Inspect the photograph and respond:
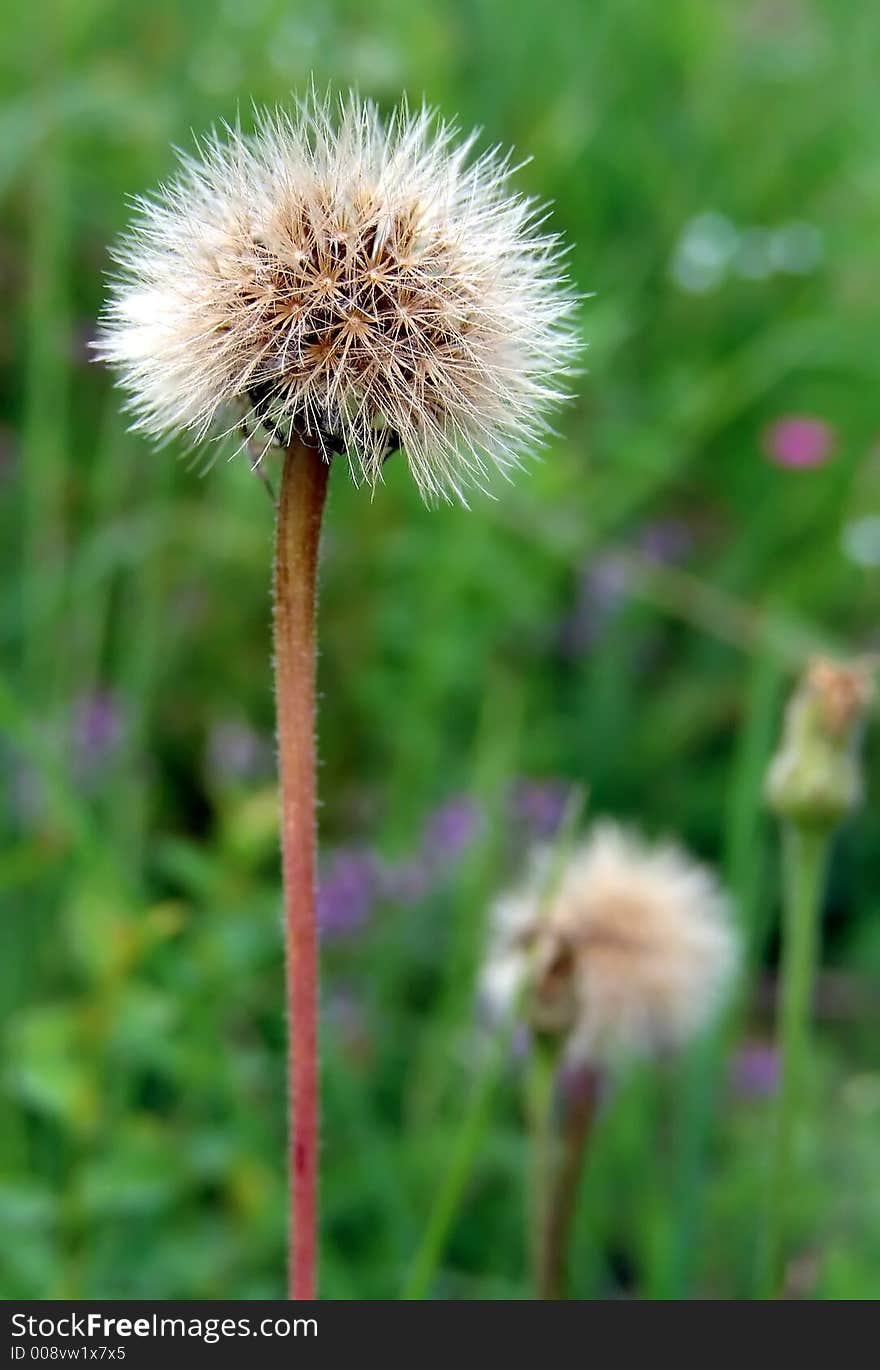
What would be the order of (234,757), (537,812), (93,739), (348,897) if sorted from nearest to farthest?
(234,757) → (348,897) → (93,739) → (537,812)

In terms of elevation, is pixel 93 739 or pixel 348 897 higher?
pixel 93 739

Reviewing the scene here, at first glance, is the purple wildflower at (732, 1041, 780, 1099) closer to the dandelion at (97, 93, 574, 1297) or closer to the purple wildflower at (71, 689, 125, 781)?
the purple wildflower at (71, 689, 125, 781)

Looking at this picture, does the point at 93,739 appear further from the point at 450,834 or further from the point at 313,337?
the point at 313,337

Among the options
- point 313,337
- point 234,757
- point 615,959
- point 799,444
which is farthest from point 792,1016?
point 799,444

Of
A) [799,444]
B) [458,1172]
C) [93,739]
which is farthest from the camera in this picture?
[799,444]

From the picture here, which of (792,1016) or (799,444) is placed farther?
(799,444)
